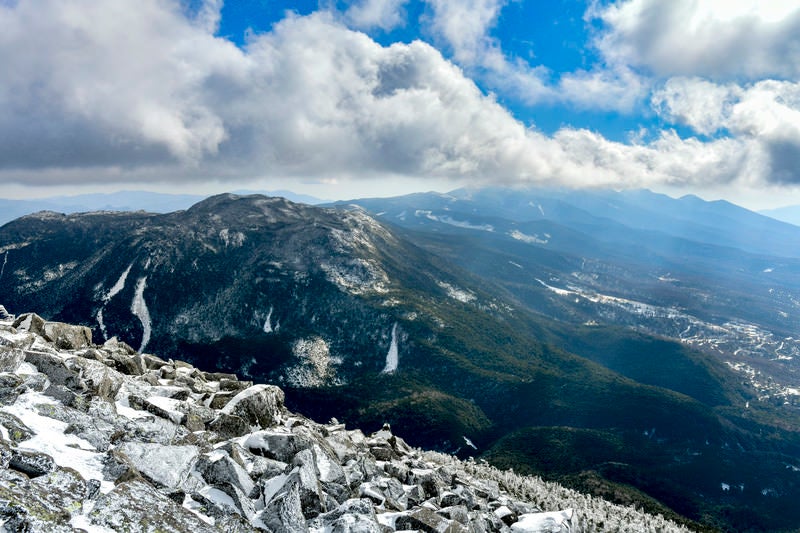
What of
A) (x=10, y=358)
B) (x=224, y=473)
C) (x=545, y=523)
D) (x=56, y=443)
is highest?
(x=10, y=358)

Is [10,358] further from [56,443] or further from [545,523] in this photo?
[545,523]

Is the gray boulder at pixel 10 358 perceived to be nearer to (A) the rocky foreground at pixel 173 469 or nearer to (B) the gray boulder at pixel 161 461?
(A) the rocky foreground at pixel 173 469

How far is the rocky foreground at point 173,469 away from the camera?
87.2ft

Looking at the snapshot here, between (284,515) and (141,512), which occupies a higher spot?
(141,512)

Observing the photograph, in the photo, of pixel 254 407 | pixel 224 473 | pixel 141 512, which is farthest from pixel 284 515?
pixel 254 407

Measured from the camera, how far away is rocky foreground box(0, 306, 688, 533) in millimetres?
26578

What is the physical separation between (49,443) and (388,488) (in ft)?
111

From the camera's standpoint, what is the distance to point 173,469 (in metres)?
33.7

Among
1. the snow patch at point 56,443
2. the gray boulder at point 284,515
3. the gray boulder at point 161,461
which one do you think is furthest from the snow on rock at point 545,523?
the snow patch at point 56,443

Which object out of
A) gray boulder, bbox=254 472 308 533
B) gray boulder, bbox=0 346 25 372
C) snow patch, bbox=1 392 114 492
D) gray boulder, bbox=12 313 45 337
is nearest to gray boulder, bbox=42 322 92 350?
gray boulder, bbox=12 313 45 337

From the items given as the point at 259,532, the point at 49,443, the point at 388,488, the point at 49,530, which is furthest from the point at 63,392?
the point at 388,488

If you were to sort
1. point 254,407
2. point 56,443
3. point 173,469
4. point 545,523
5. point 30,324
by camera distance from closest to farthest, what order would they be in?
point 56,443
point 173,469
point 545,523
point 254,407
point 30,324

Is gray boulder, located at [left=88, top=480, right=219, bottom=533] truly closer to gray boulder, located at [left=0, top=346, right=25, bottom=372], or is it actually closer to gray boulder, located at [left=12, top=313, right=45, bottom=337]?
gray boulder, located at [left=0, top=346, right=25, bottom=372]

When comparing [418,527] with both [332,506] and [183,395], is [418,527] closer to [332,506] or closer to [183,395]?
[332,506]
